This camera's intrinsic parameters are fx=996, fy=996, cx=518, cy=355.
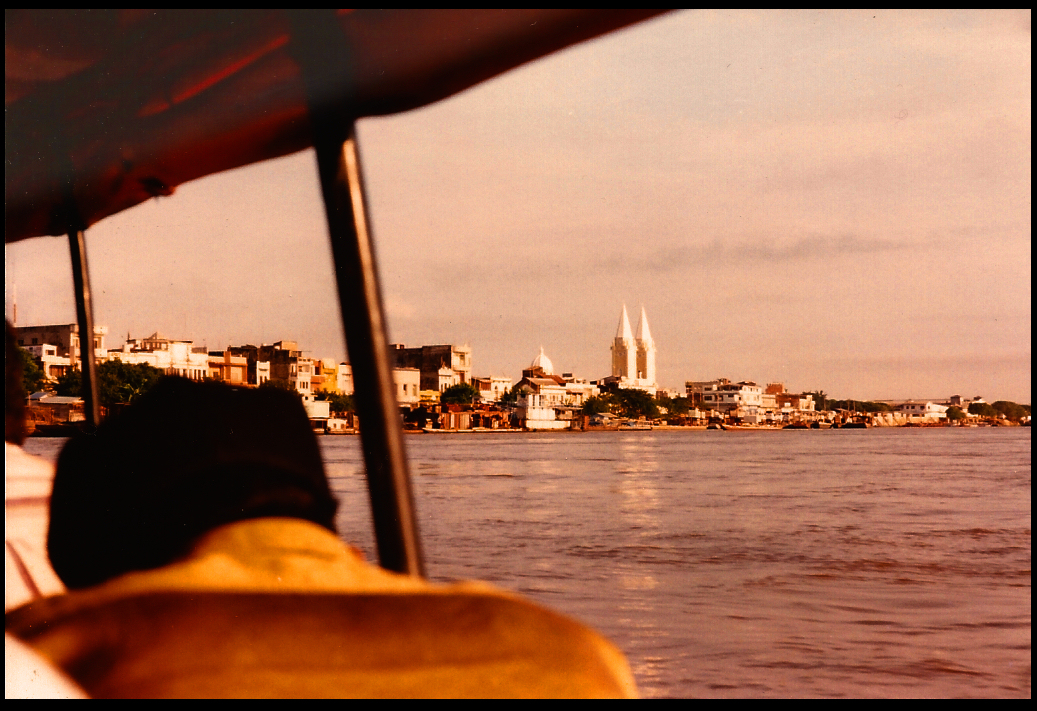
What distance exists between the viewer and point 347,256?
1.14 meters

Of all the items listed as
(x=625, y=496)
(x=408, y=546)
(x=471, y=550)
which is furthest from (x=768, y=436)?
(x=408, y=546)

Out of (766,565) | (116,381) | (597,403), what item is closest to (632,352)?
(116,381)

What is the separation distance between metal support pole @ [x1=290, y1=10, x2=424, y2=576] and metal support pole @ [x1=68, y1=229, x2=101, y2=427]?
0.66m

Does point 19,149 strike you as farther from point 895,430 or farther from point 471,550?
point 895,430

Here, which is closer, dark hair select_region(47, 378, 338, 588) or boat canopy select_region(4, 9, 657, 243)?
dark hair select_region(47, 378, 338, 588)

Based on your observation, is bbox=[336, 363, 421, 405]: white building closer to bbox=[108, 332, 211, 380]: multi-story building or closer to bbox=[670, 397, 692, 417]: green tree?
bbox=[108, 332, 211, 380]: multi-story building

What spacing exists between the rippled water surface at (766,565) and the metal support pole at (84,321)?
51cm

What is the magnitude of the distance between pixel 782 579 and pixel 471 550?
3915 millimetres

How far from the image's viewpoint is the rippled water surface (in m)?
6.74

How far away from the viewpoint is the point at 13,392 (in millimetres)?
1123

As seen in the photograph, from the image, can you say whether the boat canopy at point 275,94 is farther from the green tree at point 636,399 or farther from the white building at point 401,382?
the green tree at point 636,399

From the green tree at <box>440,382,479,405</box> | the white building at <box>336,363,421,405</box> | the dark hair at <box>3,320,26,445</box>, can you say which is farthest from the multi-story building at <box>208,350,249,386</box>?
the green tree at <box>440,382,479,405</box>

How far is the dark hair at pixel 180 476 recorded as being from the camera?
695 millimetres

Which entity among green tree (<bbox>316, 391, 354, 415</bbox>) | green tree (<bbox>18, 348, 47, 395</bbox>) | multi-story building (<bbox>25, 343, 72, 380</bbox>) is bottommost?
green tree (<bbox>316, 391, 354, 415</bbox>)
